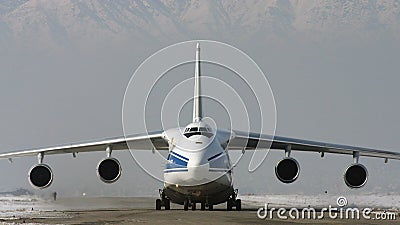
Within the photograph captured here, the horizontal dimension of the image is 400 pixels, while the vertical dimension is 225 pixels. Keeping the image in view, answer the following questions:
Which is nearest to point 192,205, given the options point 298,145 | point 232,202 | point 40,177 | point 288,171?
point 232,202

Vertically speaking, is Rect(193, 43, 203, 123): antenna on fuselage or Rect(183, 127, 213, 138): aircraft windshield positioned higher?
Rect(193, 43, 203, 123): antenna on fuselage

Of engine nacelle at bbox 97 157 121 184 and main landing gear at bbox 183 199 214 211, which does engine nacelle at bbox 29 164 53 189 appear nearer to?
engine nacelle at bbox 97 157 121 184

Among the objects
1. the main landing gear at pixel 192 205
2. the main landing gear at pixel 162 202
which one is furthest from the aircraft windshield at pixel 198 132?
the main landing gear at pixel 162 202

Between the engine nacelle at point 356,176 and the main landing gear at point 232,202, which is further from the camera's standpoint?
the main landing gear at point 232,202

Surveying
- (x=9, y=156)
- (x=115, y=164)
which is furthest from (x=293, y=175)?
(x=9, y=156)

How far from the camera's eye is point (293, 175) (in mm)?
28328

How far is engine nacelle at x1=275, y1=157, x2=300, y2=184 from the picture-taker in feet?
92.9

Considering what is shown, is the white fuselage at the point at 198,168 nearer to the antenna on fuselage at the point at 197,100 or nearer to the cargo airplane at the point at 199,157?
the cargo airplane at the point at 199,157

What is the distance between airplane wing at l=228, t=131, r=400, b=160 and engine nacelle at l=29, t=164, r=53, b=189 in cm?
658

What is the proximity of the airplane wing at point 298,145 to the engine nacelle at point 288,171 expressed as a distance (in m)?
1.00

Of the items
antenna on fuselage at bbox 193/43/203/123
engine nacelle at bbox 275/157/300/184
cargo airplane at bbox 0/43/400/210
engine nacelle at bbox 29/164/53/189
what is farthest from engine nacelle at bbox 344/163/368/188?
engine nacelle at bbox 29/164/53/189

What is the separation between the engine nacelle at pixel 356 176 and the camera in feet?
93.6

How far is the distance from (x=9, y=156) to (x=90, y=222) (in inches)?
418

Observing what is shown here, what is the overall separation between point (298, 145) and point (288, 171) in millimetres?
1488
